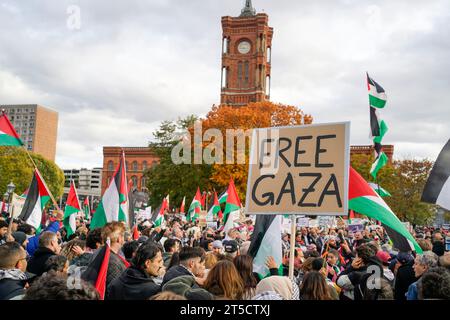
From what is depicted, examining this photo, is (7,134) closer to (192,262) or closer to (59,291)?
(192,262)

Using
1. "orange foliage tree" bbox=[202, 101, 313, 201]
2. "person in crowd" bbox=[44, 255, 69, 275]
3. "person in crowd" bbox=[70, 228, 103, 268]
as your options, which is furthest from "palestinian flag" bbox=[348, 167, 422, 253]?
"orange foliage tree" bbox=[202, 101, 313, 201]

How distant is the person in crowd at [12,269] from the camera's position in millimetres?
4152

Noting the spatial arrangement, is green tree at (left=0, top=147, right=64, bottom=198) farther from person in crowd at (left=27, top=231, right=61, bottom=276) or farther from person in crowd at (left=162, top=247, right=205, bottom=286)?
person in crowd at (left=162, top=247, right=205, bottom=286)

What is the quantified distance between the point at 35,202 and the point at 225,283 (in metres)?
7.85

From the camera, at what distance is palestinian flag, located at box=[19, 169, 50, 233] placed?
10773 mm

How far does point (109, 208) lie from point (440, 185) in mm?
5797

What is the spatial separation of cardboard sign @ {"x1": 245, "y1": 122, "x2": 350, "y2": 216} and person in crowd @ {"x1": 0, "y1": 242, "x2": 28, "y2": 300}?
7.93ft

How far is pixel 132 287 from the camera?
15.2ft

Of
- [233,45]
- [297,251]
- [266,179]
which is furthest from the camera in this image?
[233,45]

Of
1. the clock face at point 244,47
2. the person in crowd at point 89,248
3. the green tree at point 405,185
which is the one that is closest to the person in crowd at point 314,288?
the person in crowd at point 89,248

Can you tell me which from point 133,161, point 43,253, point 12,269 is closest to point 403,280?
point 12,269
